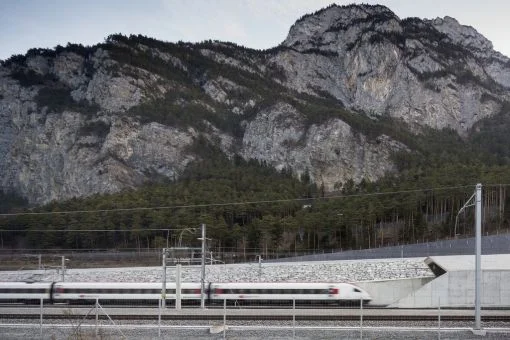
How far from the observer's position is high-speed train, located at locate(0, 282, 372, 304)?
3002 cm

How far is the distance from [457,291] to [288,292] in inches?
374

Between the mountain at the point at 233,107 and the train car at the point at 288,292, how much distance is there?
66517 millimetres

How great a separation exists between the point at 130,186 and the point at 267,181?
29.1 meters

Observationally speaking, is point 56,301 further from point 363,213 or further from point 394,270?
point 363,213

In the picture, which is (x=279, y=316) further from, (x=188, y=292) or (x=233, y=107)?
(x=233, y=107)

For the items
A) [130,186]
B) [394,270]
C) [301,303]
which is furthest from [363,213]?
[130,186]

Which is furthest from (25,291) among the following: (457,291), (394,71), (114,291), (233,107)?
(394,71)

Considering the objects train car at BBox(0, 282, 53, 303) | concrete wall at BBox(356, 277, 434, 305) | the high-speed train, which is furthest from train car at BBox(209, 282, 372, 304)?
train car at BBox(0, 282, 53, 303)

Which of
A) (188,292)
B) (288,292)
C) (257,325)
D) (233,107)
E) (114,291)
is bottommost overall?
(114,291)

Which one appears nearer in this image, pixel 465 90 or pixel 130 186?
pixel 130 186

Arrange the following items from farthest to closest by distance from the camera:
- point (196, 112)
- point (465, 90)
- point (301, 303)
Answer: point (465, 90) < point (196, 112) < point (301, 303)

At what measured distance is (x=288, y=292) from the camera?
30391 mm

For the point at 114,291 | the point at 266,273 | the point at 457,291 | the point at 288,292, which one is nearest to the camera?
the point at 457,291

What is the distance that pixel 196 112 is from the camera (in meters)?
133
